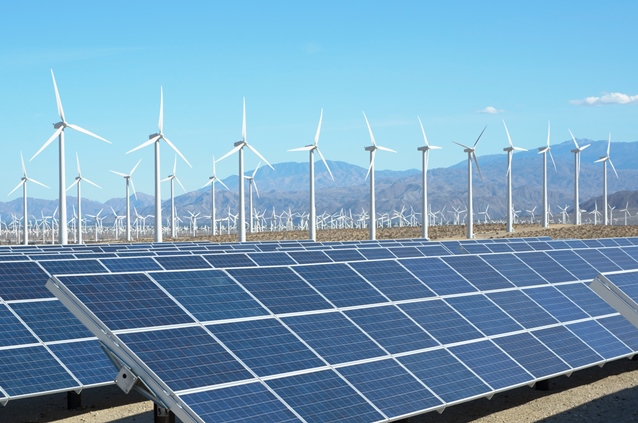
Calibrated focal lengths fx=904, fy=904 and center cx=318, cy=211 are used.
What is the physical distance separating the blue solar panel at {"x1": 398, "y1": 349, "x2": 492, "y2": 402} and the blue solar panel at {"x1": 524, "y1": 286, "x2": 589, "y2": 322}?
5.16 meters

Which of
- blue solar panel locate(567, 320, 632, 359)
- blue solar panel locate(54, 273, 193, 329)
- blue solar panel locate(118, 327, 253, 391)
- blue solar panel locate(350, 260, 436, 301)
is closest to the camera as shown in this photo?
blue solar panel locate(118, 327, 253, 391)

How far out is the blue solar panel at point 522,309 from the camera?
19.2 metres

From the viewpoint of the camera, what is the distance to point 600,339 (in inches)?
787

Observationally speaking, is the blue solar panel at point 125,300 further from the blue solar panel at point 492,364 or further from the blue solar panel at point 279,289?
the blue solar panel at point 492,364

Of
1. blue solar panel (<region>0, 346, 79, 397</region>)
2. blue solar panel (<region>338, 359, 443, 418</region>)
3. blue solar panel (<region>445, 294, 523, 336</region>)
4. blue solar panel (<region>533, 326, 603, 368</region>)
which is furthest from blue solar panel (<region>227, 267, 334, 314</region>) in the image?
blue solar panel (<region>533, 326, 603, 368</region>)

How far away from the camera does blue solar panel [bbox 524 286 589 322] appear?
20422 mm

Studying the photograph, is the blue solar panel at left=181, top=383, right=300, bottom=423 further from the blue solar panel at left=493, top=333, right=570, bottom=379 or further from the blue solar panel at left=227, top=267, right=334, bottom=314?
the blue solar panel at left=493, top=333, right=570, bottom=379

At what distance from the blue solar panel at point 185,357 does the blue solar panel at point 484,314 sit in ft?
21.2

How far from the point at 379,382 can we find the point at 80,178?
10075 cm

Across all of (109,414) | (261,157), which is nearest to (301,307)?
(109,414)

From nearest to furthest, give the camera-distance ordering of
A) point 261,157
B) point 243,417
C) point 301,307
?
point 243,417, point 301,307, point 261,157

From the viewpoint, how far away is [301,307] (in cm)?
1558

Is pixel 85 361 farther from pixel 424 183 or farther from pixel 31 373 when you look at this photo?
pixel 424 183

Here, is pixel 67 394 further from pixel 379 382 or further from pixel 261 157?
pixel 261 157
